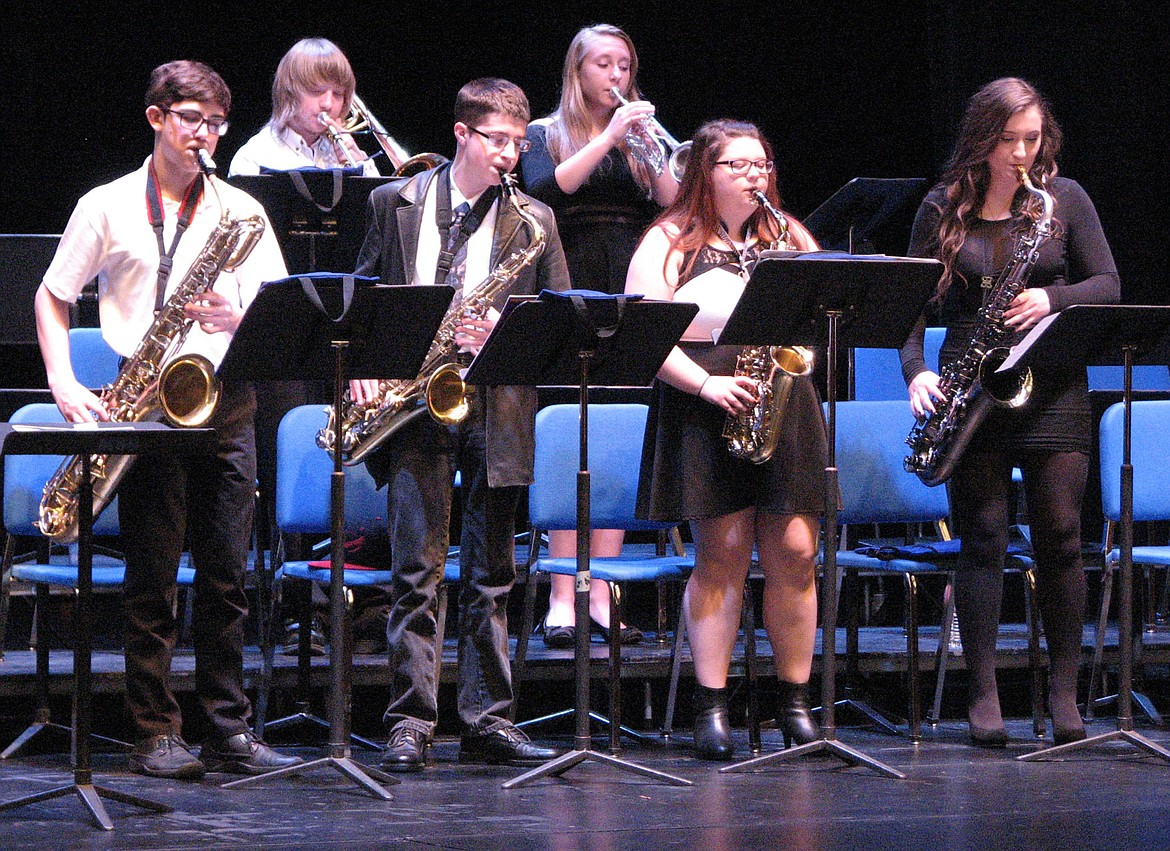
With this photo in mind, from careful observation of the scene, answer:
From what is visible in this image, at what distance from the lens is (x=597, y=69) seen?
518 cm

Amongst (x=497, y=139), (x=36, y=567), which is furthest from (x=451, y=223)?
(x=36, y=567)

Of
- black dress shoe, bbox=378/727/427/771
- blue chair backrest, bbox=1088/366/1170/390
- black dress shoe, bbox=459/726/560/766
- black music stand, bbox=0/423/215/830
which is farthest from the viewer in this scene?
blue chair backrest, bbox=1088/366/1170/390

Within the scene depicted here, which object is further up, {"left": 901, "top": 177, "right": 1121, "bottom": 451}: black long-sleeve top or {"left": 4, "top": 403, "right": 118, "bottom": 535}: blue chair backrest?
{"left": 901, "top": 177, "right": 1121, "bottom": 451}: black long-sleeve top

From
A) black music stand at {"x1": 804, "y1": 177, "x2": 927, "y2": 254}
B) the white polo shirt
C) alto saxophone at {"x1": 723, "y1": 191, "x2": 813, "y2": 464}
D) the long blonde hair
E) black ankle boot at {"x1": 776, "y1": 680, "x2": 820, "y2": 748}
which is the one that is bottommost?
black ankle boot at {"x1": 776, "y1": 680, "x2": 820, "y2": 748}

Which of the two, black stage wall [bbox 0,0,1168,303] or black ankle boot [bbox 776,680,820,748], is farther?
black stage wall [bbox 0,0,1168,303]

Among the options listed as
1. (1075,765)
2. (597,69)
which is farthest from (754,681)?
(597,69)

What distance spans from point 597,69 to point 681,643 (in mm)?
1843

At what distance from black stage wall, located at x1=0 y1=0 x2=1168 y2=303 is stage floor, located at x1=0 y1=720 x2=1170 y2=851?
10.0ft

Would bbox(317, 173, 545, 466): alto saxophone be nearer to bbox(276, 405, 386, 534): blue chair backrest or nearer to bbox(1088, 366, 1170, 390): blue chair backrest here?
bbox(276, 405, 386, 534): blue chair backrest

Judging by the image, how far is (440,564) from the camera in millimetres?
4219

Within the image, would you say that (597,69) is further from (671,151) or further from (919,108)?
(919,108)

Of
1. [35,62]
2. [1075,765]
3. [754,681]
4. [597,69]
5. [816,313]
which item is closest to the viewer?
[816,313]

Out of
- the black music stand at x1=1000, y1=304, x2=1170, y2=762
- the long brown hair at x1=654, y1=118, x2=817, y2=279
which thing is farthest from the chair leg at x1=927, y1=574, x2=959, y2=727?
the long brown hair at x1=654, y1=118, x2=817, y2=279

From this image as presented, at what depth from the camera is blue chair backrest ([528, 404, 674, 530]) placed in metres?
4.74
